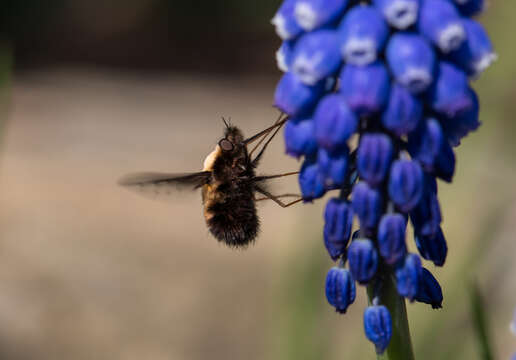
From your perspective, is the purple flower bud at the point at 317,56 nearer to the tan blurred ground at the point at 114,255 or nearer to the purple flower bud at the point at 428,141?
the purple flower bud at the point at 428,141

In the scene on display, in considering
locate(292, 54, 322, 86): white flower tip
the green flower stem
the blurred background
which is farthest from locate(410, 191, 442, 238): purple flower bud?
the blurred background

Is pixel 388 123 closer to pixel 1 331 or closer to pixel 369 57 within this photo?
pixel 369 57

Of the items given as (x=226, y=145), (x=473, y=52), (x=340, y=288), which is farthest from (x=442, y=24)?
(x=226, y=145)

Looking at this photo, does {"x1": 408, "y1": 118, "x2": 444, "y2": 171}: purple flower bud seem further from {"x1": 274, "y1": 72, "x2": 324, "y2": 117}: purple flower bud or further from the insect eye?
the insect eye

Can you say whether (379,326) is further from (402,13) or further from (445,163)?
(402,13)

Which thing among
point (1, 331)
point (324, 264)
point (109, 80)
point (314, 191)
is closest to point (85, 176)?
point (1, 331)

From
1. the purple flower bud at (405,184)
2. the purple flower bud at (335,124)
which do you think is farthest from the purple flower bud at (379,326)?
the purple flower bud at (335,124)
